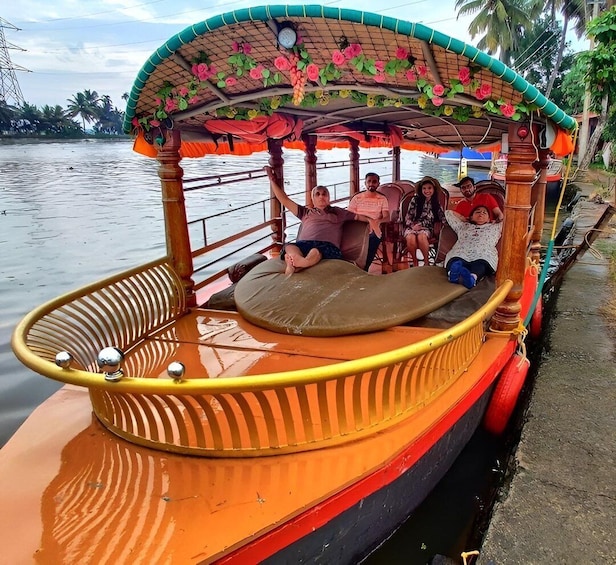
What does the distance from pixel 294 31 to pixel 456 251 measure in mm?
2512

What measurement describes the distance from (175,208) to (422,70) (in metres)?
2.35

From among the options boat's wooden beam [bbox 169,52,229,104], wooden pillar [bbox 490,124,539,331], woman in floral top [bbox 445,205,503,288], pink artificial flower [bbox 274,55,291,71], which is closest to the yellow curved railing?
wooden pillar [bbox 490,124,539,331]

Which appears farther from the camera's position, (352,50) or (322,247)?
(322,247)

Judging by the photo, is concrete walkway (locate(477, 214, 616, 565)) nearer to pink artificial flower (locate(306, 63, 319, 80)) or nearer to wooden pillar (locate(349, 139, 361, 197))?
pink artificial flower (locate(306, 63, 319, 80))

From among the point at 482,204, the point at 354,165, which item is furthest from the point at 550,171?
the point at 482,204

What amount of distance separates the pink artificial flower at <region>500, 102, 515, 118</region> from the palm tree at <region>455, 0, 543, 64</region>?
114ft

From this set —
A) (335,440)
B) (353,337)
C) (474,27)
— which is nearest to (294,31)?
(353,337)

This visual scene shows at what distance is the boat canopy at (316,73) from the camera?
2.88 m

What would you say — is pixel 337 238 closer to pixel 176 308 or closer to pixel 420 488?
pixel 176 308

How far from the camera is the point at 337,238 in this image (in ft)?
17.3

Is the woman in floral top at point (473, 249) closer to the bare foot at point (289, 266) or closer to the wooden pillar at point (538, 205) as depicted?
the bare foot at point (289, 266)

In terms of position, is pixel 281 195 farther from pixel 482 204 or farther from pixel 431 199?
pixel 482 204

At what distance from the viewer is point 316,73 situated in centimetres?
324

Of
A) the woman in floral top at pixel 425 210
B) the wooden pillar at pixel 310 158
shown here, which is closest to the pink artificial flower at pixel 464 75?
the woman in floral top at pixel 425 210
